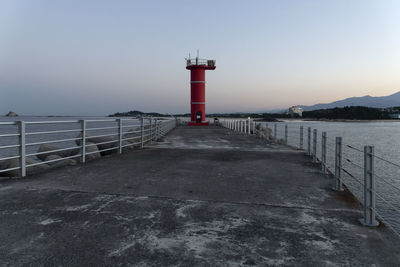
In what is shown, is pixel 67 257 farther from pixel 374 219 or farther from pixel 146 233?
pixel 374 219

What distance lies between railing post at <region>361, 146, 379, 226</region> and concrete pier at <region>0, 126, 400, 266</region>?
12cm

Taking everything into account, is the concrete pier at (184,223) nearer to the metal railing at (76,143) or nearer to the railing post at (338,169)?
the railing post at (338,169)

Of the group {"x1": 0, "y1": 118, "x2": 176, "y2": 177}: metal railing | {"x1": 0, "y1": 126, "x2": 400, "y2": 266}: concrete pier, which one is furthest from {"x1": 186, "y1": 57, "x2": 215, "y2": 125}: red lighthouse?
{"x1": 0, "y1": 126, "x2": 400, "y2": 266}: concrete pier

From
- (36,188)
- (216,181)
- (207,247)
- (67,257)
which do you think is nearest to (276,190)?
(216,181)

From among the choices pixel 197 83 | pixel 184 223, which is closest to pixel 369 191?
pixel 184 223

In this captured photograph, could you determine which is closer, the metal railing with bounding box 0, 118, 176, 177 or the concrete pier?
the concrete pier

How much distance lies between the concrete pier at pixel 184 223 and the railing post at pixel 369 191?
0.12m

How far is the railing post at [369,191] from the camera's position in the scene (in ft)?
10.5

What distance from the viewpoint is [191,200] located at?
13.2 feet

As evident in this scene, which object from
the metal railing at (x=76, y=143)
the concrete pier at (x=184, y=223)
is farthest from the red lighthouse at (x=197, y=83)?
the concrete pier at (x=184, y=223)

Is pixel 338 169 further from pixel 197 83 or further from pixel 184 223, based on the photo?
pixel 197 83

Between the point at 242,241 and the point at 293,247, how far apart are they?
47 centimetres

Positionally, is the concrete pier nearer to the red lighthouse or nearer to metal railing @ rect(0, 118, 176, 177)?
metal railing @ rect(0, 118, 176, 177)

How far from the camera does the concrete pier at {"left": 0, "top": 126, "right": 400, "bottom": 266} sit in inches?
95.9
